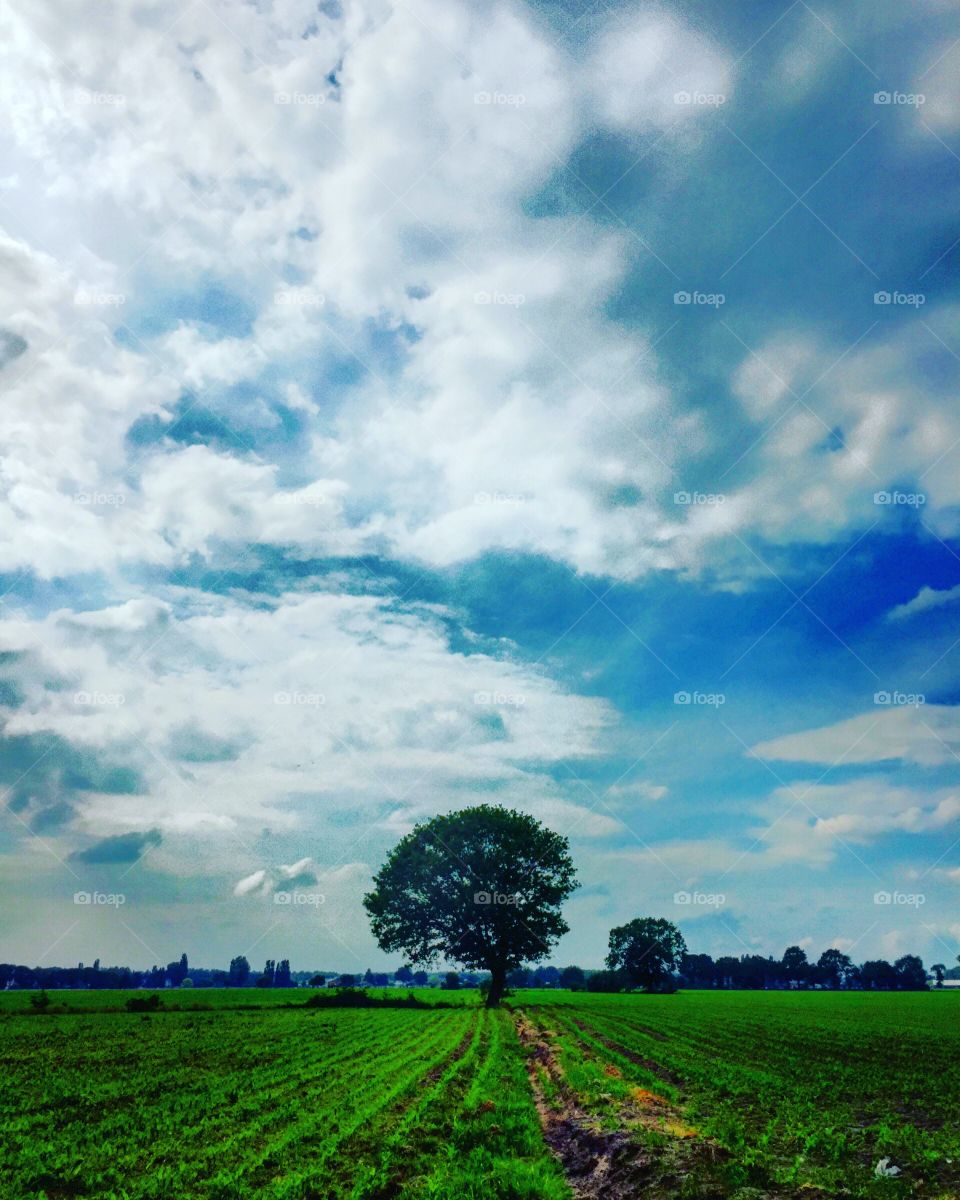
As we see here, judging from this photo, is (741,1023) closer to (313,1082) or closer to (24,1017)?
(313,1082)

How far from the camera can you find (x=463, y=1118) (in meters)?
17.8

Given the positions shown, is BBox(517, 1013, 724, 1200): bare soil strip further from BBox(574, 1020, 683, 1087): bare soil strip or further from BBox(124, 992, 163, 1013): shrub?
BBox(124, 992, 163, 1013): shrub

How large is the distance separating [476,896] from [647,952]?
9194 cm

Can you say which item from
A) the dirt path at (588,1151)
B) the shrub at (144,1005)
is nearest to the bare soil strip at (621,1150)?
the dirt path at (588,1151)

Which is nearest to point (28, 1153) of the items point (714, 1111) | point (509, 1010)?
point (714, 1111)

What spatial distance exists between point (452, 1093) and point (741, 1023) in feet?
138

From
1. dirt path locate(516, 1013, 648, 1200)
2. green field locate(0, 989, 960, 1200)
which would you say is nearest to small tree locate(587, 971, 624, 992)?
green field locate(0, 989, 960, 1200)

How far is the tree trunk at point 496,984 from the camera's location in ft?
237

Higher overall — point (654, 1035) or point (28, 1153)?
point (28, 1153)

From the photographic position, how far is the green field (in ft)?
42.2

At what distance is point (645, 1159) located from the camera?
13578mm

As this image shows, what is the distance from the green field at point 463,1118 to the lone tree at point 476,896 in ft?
111

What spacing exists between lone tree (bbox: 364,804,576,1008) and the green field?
33.8m

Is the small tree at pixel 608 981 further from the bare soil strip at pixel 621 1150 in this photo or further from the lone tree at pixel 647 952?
the bare soil strip at pixel 621 1150
